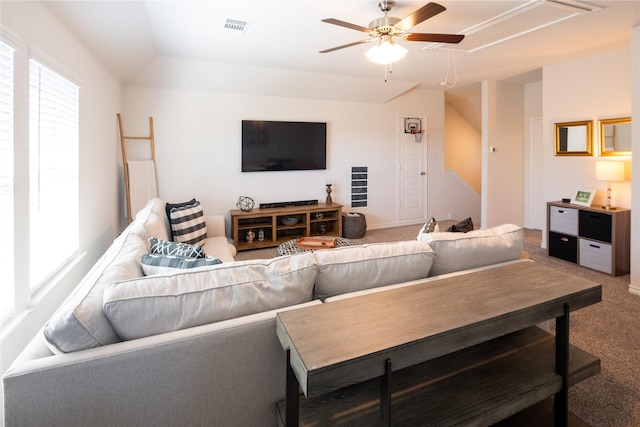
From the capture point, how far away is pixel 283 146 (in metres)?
5.38

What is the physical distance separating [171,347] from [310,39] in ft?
10.9

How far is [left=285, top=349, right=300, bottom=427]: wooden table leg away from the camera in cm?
109

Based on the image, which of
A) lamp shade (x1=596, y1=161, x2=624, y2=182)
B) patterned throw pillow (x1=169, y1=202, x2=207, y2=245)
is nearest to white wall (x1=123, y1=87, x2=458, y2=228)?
patterned throw pillow (x1=169, y1=202, x2=207, y2=245)

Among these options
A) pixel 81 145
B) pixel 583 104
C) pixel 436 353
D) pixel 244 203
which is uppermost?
pixel 583 104

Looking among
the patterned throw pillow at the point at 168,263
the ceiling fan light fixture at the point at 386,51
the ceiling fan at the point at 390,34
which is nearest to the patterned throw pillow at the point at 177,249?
the patterned throw pillow at the point at 168,263

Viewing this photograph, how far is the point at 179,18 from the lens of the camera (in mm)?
3041

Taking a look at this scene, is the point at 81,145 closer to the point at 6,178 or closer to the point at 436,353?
the point at 6,178

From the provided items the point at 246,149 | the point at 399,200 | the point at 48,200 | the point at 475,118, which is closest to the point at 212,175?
the point at 246,149

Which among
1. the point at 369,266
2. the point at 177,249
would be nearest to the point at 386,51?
the point at 369,266

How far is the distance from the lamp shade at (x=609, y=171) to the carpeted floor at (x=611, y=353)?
106 centimetres

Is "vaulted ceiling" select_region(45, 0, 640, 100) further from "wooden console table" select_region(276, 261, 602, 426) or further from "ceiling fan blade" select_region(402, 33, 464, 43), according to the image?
"wooden console table" select_region(276, 261, 602, 426)

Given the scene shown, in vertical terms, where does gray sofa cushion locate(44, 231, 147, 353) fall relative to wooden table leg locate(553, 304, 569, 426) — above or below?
above

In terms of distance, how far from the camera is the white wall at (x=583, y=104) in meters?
3.98

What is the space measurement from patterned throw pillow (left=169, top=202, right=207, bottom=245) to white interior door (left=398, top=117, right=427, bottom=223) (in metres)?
3.84
